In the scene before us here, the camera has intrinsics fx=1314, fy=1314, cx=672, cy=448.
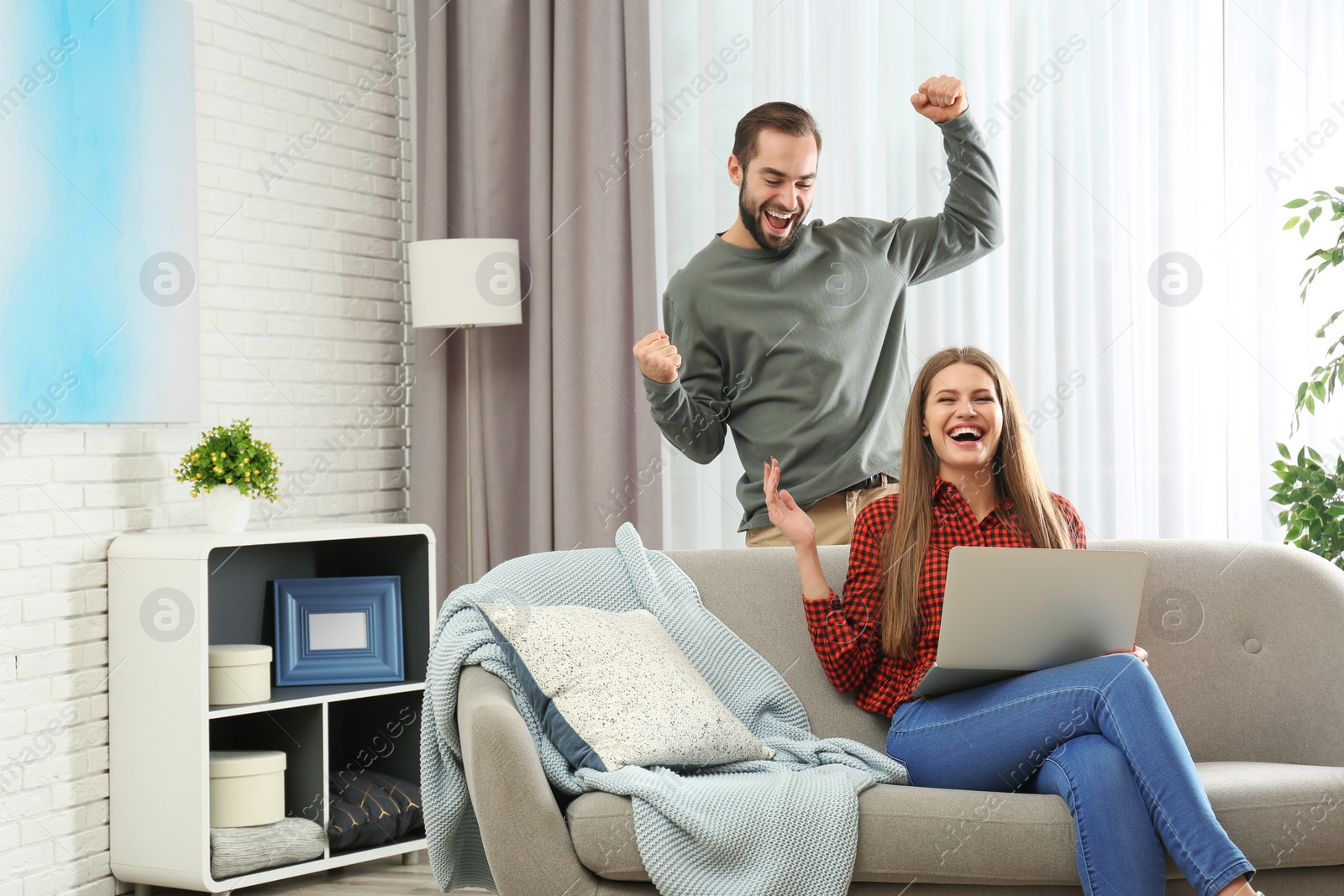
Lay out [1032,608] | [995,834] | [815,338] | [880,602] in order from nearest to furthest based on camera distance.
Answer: [995,834], [1032,608], [880,602], [815,338]

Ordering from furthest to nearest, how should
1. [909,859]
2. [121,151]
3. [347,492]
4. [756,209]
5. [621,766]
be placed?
[347,492], [121,151], [756,209], [621,766], [909,859]

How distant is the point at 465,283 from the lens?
142 inches

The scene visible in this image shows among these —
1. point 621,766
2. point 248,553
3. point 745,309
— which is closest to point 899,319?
point 745,309

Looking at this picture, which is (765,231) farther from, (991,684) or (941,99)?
(991,684)

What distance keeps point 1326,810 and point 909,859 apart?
0.60 m

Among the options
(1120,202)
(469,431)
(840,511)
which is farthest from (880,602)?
(469,431)

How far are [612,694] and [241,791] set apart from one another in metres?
1.25

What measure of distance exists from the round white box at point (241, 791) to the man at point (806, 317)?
1238mm

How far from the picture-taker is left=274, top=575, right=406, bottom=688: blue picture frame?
10.5 ft

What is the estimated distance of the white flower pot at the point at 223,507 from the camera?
3.01 meters

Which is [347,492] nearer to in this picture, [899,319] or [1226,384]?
[899,319]

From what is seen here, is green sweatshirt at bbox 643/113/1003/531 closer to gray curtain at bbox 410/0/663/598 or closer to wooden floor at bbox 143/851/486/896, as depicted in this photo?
gray curtain at bbox 410/0/663/598

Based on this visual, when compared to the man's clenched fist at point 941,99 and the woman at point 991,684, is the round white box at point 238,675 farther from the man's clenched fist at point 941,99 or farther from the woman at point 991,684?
the man's clenched fist at point 941,99

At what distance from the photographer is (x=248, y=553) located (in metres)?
3.29
